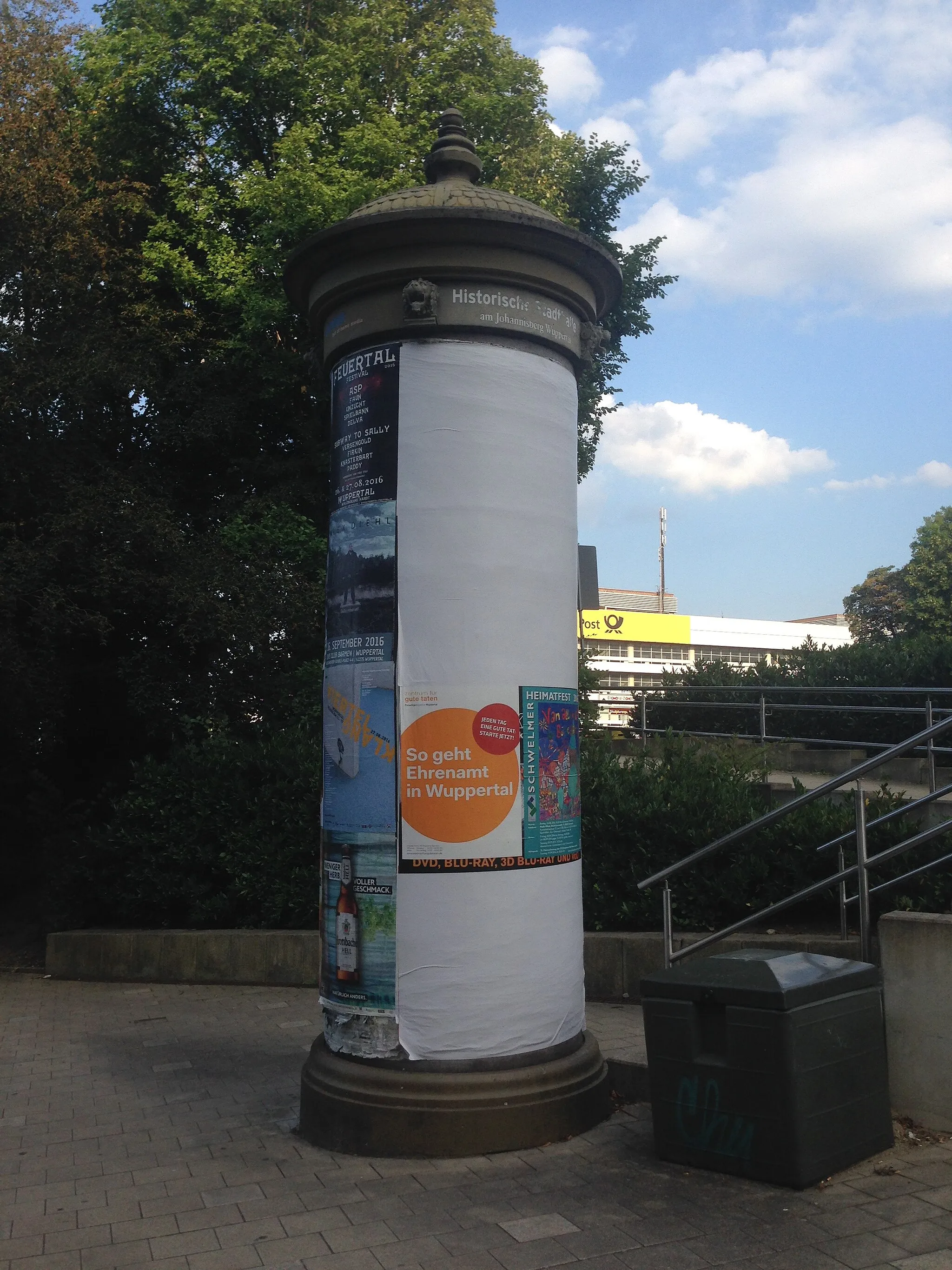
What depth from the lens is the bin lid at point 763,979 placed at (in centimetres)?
466

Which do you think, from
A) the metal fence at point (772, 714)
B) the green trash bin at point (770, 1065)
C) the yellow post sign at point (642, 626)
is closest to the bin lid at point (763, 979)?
the green trash bin at point (770, 1065)

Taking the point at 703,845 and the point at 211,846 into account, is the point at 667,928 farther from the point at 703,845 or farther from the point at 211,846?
the point at 211,846

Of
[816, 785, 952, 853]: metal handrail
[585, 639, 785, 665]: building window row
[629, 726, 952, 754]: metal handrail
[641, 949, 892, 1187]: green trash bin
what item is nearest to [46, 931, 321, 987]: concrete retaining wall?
[816, 785, 952, 853]: metal handrail

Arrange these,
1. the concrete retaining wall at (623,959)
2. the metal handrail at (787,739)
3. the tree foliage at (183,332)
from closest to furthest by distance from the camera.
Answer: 1. the concrete retaining wall at (623,959)
2. the metal handrail at (787,739)
3. the tree foliage at (183,332)

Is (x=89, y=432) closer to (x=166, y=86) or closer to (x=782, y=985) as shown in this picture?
(x=166, y=86)

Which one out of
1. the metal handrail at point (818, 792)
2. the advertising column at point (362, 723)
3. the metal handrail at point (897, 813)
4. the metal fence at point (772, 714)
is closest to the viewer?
the metal handrail at point (818, 792)

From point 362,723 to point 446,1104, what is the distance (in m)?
1.84

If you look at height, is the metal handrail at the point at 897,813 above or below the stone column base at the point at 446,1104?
above

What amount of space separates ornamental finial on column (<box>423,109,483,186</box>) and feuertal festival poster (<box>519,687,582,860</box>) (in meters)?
2.92

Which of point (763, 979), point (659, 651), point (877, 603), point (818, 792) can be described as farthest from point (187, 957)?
point (659, 651)

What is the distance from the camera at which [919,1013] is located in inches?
206

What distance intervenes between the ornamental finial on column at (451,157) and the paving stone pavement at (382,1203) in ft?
16.6

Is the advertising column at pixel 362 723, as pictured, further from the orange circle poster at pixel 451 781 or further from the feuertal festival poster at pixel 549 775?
the feuertal festival poster at pixel 549 775

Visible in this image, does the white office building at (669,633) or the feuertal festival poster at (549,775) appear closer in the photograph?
the feuertal festival poster at (549,775)
